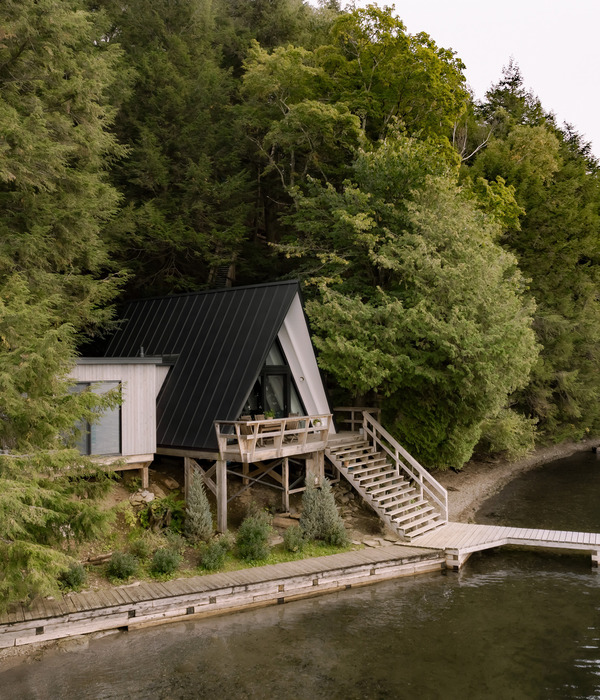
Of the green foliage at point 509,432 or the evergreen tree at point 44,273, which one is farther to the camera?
the green foliage at point 509,432

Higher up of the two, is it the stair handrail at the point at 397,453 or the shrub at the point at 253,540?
the stair handrail at the point at 397,453

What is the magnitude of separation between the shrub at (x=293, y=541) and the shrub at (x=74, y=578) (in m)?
4.59

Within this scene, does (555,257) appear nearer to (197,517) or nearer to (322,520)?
(322,520)

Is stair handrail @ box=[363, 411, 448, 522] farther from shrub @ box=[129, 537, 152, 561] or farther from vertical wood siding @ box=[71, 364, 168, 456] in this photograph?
shrub @ box=[129, 537, 152, 561]

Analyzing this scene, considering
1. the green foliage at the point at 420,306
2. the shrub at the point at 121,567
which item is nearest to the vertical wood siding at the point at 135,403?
the shrub at the point at 121,567

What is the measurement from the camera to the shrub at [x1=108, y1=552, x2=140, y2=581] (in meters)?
11.9

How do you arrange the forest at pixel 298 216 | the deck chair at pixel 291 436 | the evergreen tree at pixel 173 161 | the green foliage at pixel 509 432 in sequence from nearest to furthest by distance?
1. the forest at pixel 298 216
2. the deck chair at pixel 291 436
3. the green foliage at pixel 509 432
4. the evergreen tree at pixel 173 161

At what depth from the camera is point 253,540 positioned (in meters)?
13.6

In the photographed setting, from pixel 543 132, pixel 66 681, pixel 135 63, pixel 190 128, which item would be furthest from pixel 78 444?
pixel 543 132

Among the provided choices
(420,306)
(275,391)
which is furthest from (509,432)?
(275,391)

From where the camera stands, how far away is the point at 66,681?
355 inches

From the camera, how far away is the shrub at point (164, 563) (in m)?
12.2

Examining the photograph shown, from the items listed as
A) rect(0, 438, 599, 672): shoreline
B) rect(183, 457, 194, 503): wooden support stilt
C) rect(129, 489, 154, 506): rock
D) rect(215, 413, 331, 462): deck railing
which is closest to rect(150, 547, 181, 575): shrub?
rect(0, 438, 599, 672): shoreline

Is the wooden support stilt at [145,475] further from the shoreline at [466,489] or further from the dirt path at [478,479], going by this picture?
the dirt path at [478,479]
